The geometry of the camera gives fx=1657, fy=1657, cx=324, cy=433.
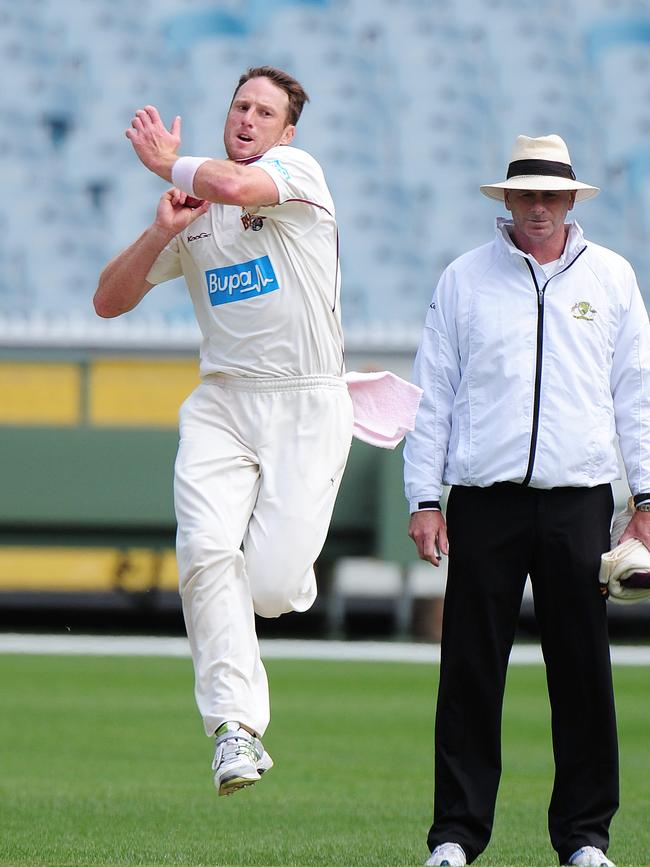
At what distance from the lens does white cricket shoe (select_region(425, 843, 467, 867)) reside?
4.98m

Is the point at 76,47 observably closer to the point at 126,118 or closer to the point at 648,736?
the point at 126,118

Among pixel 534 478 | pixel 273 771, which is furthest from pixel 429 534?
pixel 273 771

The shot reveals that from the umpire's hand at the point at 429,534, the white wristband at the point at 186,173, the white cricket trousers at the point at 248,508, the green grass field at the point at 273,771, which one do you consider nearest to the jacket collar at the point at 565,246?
the white cricket trousers at the point at 248,508

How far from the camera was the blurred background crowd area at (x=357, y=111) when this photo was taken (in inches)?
1026

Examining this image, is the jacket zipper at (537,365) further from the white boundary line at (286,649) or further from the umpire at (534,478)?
the white boundary line at (286,649)

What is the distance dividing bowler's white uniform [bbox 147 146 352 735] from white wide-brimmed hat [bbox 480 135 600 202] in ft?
2.01

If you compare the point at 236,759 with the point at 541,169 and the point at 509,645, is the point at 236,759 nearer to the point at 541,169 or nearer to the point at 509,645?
the point at 509,645

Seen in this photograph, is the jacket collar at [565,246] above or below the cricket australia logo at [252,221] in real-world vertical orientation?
below

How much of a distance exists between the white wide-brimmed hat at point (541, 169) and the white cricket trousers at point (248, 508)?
87 cm

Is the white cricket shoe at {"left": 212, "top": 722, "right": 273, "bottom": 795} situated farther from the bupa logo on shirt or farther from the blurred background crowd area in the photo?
the blurred background crowd area

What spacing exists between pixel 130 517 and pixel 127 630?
1964 mm

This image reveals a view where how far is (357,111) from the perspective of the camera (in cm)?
2838

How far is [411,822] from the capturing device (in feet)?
23.1

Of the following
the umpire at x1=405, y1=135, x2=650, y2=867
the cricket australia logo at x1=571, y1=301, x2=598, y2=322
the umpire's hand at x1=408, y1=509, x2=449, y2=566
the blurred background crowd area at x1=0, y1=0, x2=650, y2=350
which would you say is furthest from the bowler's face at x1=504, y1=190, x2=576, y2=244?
the blurred background crowd area at x1=0, y1=0, x2=650, y2=350
